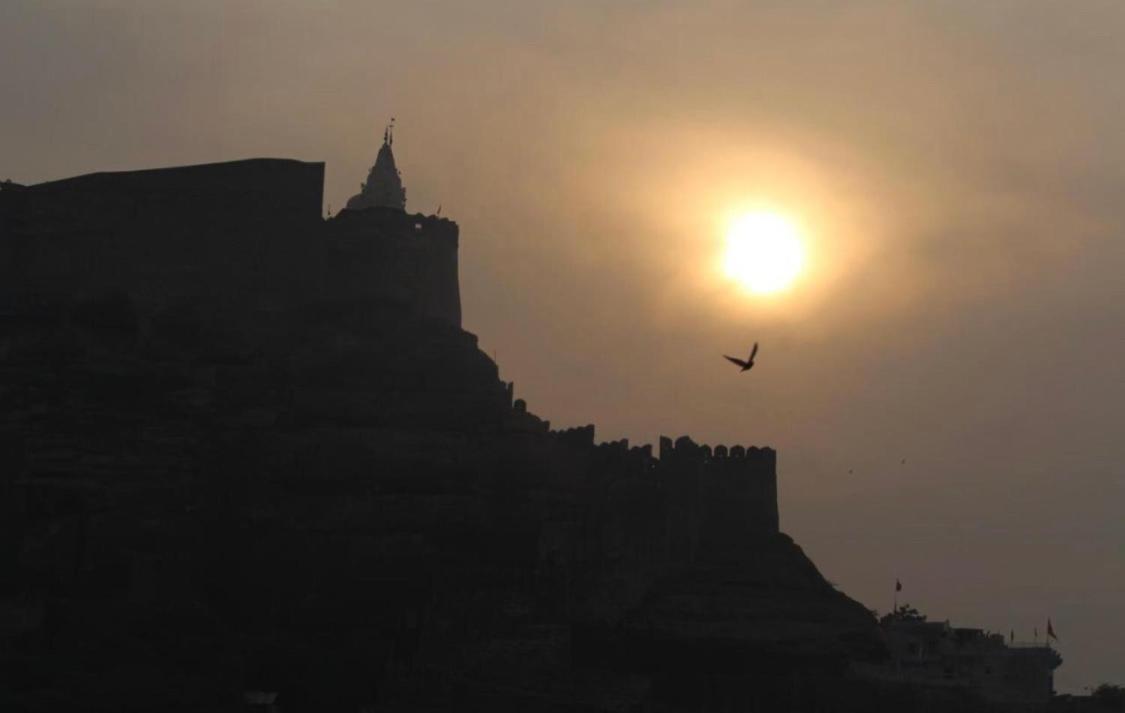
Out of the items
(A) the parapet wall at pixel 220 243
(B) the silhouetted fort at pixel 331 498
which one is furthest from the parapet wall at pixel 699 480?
(A) the parapet wall at pixel 220 243

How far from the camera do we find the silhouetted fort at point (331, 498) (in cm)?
7438

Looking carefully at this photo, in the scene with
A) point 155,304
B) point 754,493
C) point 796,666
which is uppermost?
point 155,304

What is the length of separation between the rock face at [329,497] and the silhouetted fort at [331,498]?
0.09 m

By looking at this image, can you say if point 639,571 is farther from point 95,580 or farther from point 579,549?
point 95,580

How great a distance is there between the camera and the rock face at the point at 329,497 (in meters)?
74.4

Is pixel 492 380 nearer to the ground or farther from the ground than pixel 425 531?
farther from the ground

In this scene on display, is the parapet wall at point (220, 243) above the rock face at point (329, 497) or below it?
above

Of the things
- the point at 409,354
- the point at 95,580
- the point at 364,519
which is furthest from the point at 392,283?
the point at 95,580

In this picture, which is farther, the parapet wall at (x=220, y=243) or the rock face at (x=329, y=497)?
the parapet wall at (x=220, y=243)

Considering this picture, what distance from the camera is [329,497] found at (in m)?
79.2

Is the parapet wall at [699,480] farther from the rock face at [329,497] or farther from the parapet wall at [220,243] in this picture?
the parapet wall at [220,243]

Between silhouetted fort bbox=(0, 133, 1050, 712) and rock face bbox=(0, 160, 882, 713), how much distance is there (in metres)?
0.09

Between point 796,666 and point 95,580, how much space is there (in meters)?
20.6

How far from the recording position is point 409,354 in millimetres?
82688
